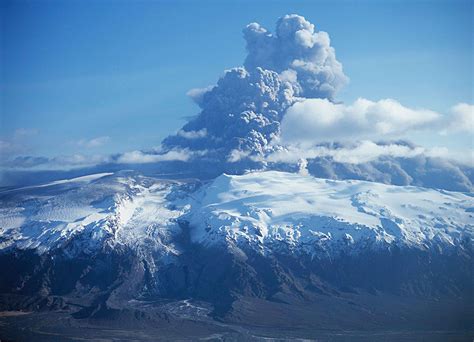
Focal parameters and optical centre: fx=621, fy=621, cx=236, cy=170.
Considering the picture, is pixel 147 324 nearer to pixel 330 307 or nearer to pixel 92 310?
pixel 92 310

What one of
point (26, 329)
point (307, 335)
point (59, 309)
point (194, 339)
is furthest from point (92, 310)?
point (307, 335)

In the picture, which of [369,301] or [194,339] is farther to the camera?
[369,301]

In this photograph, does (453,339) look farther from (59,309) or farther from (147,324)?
(59,309)

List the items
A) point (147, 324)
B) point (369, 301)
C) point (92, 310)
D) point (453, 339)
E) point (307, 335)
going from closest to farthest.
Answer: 1. point (453, 339)
2. point (307, 335)
3. point (147, 324)
4. point (92, 310)
5. point (369, 301)

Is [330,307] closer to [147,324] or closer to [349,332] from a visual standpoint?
[349,332]

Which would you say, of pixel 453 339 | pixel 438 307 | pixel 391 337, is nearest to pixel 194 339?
pixel 391 337

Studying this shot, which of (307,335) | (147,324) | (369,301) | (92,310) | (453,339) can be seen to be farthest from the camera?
(369,301)

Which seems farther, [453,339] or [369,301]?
[369,301]

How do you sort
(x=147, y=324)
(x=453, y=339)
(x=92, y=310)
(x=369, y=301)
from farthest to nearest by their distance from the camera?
(x=369, y=301) → (x=92, y=310) → (x=147, y=324) → (x=453, y=339)
